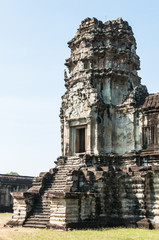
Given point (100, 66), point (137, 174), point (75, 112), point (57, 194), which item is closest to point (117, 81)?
point (100, 66)

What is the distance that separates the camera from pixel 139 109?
21.9 metres

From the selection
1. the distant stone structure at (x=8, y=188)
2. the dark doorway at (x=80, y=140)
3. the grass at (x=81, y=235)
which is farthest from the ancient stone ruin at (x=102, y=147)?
the distant stone structure at (x=8, y=188)

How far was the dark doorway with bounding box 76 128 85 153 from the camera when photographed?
23219mm

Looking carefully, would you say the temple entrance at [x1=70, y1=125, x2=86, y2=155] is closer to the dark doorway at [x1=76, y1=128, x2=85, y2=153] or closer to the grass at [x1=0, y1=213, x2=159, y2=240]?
the dark doorway at [x1=76, y1=128, x2=85, y2=153]

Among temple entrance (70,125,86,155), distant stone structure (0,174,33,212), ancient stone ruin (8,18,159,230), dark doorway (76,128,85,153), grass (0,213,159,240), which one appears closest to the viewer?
grass (0,213,159,240)

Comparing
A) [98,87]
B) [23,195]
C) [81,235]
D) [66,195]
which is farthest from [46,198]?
[98,87]

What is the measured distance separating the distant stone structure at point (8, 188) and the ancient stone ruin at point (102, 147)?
13611 mm

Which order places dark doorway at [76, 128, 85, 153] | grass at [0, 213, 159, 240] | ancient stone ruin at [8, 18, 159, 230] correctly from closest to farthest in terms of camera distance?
grass at [0, 213, 159, 240] → ancient stone ruin at [8, 18, 159, 230] → dark doorway at [76, 128, 85, 153]

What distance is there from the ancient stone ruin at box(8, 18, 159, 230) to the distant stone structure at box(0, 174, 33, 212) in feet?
44.7

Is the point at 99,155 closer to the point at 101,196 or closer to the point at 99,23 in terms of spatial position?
the point at 101,196

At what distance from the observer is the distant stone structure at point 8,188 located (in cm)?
3406

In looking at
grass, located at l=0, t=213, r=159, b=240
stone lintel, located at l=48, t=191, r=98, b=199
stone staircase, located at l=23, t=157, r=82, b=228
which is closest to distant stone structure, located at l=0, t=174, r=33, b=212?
stone staircase, located at l=23, t=157, r=82, b=228

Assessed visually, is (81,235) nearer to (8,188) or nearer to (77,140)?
(77,140)

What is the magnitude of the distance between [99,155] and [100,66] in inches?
264
